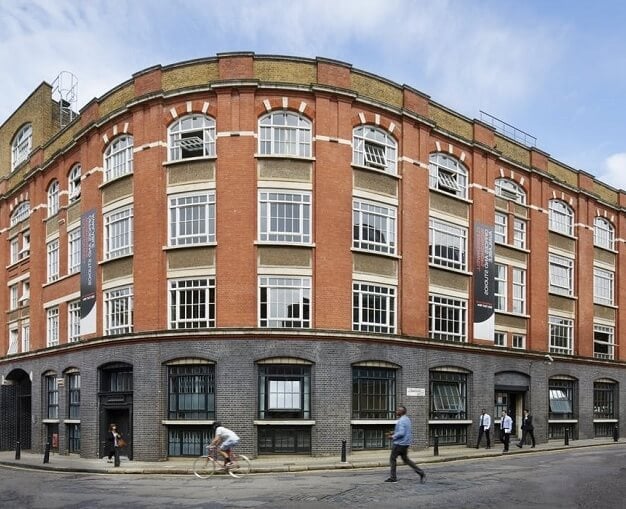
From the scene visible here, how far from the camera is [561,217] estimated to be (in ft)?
134

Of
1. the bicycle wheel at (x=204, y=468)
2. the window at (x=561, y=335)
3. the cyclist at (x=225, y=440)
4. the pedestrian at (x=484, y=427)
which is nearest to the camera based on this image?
the cyclist at (x=225, y=440)

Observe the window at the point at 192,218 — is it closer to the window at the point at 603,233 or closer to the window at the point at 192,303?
the window at the point at 192,303

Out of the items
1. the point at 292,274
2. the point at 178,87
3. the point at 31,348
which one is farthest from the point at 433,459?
the point at 31,348

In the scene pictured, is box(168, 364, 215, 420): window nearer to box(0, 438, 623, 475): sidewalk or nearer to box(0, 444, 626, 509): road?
box(0, 438, 623, 475): sidewalk

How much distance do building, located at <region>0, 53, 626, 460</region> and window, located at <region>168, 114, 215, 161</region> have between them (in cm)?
7

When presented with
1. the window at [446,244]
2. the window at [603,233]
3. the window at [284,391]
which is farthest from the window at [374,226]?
the window at [603,233]

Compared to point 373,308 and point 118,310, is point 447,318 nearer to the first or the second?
point 373,308

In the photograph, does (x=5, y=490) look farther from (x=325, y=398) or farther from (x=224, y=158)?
(x=224, y=158)

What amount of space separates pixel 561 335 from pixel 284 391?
→ 19.2 metres

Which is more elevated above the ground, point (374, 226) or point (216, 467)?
point (374, 226)

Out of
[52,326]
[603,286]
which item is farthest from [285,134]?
[603,286]

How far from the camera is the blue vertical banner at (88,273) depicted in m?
31.6

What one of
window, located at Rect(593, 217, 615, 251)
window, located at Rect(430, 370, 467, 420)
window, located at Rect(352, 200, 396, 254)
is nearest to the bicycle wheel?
window, located at Rect(352, 200, 396, 254)

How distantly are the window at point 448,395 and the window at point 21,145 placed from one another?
91.6 feet
